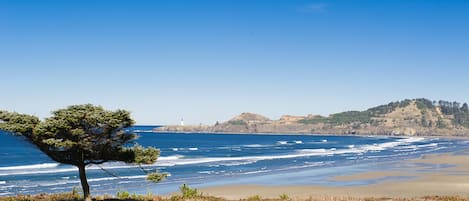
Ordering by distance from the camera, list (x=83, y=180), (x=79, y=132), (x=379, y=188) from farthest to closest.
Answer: (x=379, y=188) → (x=83, y=180) → (x=79, y=132)

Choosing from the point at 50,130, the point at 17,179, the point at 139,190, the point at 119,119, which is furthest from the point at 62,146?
the point at 17,179

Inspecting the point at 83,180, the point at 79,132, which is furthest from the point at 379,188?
the point at 79,132

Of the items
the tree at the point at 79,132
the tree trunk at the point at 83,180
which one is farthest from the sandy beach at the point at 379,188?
the tree at the point at 79,132

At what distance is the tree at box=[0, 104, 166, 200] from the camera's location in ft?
60.6

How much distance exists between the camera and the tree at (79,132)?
18.5m

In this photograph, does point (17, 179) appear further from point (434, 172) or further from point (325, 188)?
point (434, 172)

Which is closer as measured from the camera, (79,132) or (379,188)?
(79,132)

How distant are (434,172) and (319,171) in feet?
39.2

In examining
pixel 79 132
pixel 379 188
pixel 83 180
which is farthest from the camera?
pixel 379 188

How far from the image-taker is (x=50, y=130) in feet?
60.8

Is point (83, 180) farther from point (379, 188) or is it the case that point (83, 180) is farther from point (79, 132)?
point (379, 188)

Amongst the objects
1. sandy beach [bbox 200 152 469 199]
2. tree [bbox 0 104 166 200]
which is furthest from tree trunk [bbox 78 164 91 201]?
sandy beach [bbox 200 152 469 199]

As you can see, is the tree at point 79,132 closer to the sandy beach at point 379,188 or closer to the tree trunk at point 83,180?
the tree trunk at point 83,180

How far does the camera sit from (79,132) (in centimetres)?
1856
